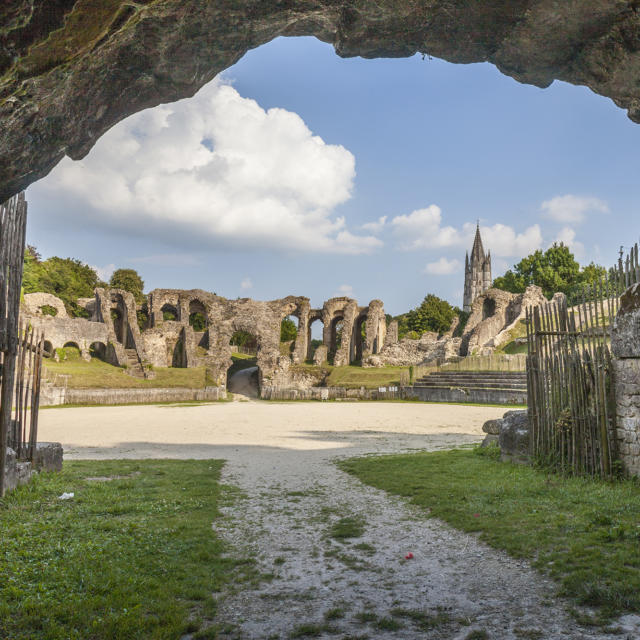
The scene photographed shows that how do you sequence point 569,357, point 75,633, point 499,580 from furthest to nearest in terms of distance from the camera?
point 569,357 < point 499,580 < point 75,633

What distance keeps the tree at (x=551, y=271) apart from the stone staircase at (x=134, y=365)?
48.7 m

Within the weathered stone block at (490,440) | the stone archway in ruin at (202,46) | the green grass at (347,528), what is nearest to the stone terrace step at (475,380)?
the weathered stone block at (490,440)

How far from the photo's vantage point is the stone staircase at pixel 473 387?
25625 millimetres

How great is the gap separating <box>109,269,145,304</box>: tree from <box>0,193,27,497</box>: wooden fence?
5983 centimetres

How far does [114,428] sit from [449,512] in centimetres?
1336

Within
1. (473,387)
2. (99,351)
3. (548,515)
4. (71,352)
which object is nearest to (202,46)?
(548,515)

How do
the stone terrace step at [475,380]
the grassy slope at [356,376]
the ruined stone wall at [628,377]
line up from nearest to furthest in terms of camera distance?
the ruined stone wall at [628,377] → the stone terrace step at [475,380] → the grassy slope at [356,376]

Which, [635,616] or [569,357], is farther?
[569,357]

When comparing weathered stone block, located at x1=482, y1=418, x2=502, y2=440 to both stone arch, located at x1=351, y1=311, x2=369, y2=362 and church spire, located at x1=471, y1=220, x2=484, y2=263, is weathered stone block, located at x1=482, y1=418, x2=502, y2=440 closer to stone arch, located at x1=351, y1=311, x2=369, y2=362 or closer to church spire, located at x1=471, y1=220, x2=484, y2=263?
stone arch, located at x1=351, y1=311, x2=369, y2=362

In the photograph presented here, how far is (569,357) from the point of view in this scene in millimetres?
8148

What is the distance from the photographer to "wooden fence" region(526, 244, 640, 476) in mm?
7496

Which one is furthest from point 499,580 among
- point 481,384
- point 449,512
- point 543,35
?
point 481,384

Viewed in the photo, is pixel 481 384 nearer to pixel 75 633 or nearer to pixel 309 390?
pixel 309 390

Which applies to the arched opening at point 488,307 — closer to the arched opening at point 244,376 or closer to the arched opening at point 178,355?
the arched opening at point 244,376
